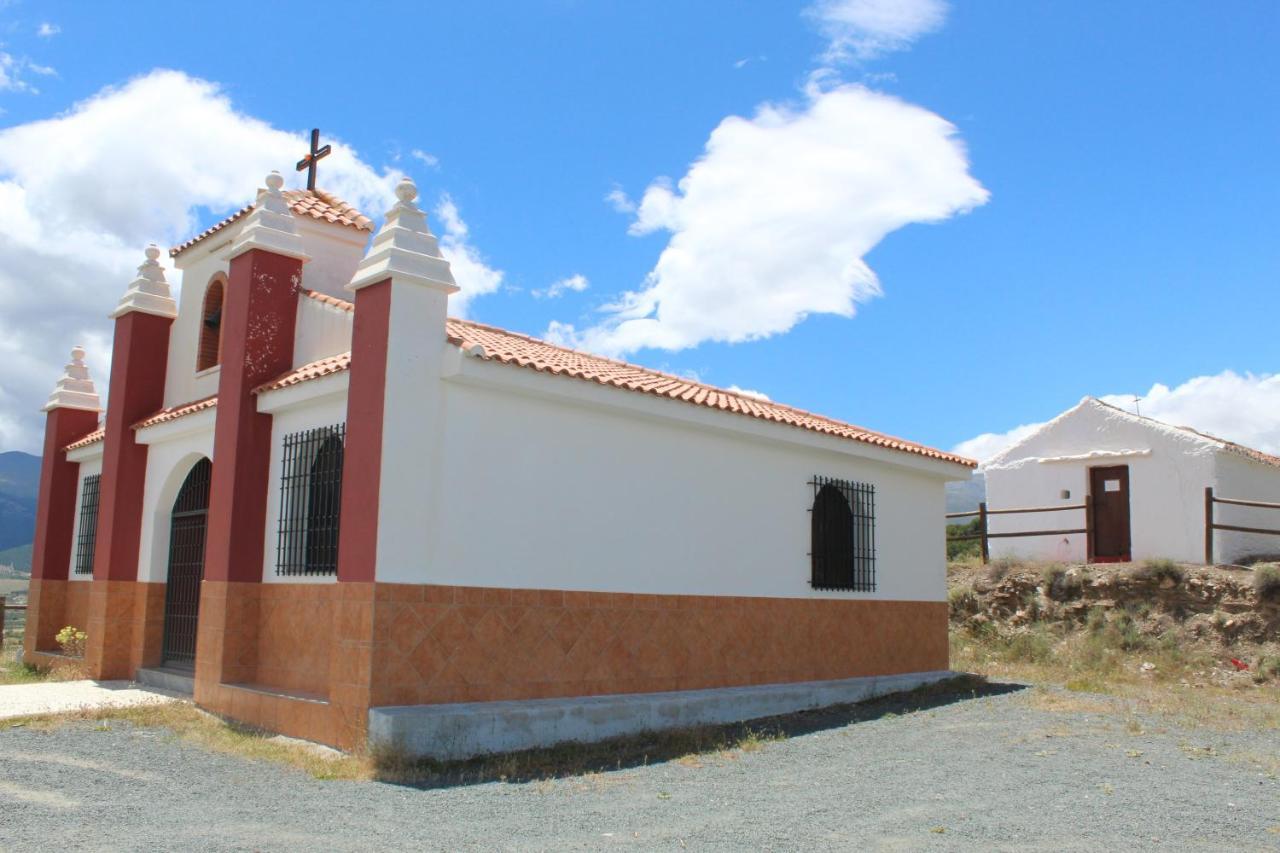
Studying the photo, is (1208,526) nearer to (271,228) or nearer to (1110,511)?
(1110,511)

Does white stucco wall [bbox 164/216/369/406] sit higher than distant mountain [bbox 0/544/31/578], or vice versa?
white stucco wall [bbox 164/216/369/406]

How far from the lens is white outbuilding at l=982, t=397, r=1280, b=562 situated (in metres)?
18.4

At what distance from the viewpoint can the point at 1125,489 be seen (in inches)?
762

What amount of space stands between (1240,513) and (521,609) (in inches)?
586

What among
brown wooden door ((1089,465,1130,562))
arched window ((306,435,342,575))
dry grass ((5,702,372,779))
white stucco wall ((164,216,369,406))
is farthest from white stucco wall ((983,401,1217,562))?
dry grass ((5,702,372,779))

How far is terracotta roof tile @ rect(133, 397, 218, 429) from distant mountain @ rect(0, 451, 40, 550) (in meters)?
94.1

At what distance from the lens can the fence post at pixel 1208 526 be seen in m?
17.6

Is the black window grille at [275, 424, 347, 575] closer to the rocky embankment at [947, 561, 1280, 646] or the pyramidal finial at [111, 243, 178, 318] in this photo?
the pyramidal finial at [111, 243, 178, 318]

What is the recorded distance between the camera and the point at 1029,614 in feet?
59.3

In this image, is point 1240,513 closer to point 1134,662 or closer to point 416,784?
point 1134,662

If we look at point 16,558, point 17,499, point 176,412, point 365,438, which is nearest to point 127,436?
point 176,412

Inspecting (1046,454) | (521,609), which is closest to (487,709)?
(521,609)

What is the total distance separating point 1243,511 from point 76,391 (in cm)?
2007

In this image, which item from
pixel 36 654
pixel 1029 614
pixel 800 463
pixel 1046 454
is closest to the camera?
pixel 800 463
